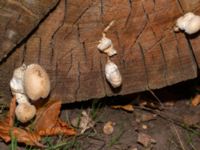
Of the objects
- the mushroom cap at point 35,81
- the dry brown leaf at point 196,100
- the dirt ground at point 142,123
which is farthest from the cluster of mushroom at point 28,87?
the dry brown leaf at point 196,100

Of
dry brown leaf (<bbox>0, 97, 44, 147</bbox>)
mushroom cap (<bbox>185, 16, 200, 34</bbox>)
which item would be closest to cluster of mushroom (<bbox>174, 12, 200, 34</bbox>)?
mushroom cap (<bbox>185, 16, 200, 34</bbox>)

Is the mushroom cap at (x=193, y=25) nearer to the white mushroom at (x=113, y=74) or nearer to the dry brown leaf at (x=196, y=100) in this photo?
the white mushroom at (x=113, y=74)

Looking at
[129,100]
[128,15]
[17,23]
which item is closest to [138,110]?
[129,100]

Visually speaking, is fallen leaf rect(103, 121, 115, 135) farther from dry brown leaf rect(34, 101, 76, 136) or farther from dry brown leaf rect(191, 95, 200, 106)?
dry brown leaf rect(191, 95, 200, 106)

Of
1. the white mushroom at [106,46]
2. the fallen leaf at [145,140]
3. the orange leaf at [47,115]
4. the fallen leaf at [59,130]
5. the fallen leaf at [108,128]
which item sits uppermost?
the white mushroom at [106,46]

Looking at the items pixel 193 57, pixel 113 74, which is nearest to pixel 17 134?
pixel 113 74

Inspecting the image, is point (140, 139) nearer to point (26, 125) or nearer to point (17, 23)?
point (26, 125)
